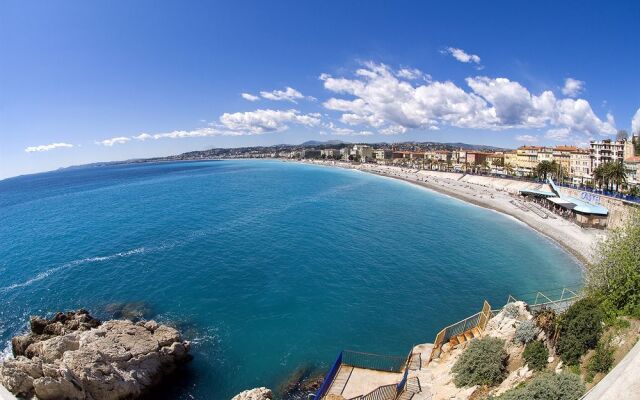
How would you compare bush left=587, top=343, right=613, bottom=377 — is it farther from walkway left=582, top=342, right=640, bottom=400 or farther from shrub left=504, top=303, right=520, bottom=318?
shrub left=504, top=303, right=520, bottom=318

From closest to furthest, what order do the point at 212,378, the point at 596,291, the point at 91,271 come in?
the point at 596,291, the point at 212,378, the point at 91,271

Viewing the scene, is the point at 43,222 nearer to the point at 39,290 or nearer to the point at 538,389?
the point at 39,290

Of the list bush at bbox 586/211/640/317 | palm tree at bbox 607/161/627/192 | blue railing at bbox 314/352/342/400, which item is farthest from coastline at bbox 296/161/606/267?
blue railing at bbox 314/352/342/400

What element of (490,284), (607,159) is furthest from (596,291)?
(607,159)

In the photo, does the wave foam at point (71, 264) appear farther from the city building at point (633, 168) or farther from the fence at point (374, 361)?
the city building at point (633, 168)

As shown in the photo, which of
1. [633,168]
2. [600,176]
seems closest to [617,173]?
[600,176]

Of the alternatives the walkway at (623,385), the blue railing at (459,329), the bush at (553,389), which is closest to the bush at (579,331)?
the bush at (553,389)
